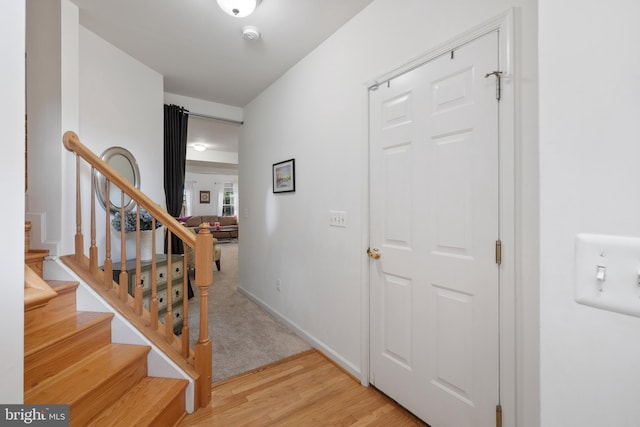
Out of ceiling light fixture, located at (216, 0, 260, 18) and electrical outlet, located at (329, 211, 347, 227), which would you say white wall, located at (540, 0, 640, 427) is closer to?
electrical outlet, located at (329, 211, 347, 227)

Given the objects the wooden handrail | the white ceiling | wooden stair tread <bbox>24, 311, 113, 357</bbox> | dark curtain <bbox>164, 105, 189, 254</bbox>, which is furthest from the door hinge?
dark curtain <bbox>164, 105, 189, 254</bbox>

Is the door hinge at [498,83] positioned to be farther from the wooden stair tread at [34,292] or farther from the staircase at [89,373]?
the staircase at [89,373]

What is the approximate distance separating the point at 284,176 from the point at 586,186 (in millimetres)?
2527

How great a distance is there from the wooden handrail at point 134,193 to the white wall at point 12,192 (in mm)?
1081

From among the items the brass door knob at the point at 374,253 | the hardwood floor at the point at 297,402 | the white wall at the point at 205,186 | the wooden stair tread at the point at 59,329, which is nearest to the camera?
the wooden stair tread at the point at 59,329

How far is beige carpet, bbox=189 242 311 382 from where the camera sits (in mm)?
2143

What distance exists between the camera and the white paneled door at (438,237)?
1264mm

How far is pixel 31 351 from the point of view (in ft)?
4.19

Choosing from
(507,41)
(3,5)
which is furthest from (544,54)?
(3,5)

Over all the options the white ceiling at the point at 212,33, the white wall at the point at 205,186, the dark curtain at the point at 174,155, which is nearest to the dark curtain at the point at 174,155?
the dark curtain at the point at 174,155

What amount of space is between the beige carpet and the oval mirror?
Result: 4.41ft

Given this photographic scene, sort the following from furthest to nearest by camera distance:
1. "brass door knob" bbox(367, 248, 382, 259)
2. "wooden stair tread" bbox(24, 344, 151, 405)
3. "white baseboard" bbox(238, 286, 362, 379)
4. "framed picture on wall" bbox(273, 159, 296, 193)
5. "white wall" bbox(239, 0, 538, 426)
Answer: "framed picture on wall" bbox(273, 159, 296, 193) < "white baseboard" bbox(238, 286, 362, 379) < "brass door knob" bbox(367, 248, 382, 259) < "wooden stair tread" bbox(24, 344, 151, 405) < "white wall" bbox(239, 0, 538, 426)

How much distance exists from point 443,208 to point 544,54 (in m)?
1.00

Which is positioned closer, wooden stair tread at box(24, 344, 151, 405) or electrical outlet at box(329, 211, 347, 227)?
wooden stair tread at box(24, 344, 151, 405)
